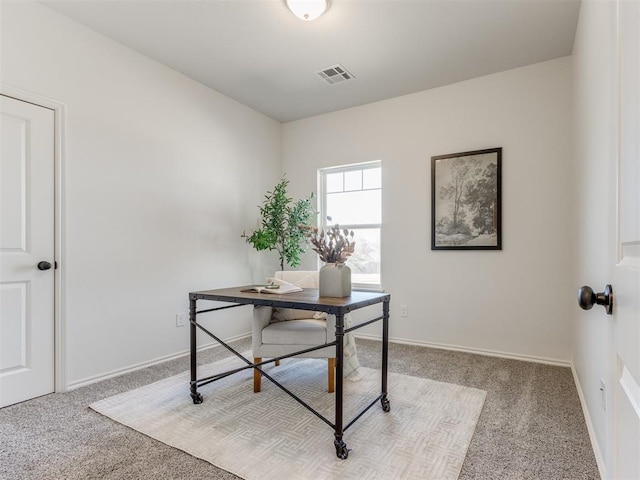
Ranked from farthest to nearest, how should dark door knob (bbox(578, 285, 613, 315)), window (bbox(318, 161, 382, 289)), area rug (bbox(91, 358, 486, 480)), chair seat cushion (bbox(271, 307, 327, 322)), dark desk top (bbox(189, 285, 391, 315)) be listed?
window (bbox(318, 161, 382, 289))
chair seat cushion (bbox(271, 307, 327, 322))
dark desk top (bbox(189, 285, 391, 315))
area rug (bbox(91, 358, 486, 480))
dark door knob (bbox(578, 285, 613, 315))

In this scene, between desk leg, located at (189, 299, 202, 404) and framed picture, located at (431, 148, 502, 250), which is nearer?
desk leg, located at (189, 299, 202, 404)

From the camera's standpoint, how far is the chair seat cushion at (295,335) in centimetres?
242

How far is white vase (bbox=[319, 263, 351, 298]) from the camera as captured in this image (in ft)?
6.98

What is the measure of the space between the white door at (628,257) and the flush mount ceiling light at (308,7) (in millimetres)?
2119

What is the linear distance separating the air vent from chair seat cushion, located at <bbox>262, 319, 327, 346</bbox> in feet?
7.84

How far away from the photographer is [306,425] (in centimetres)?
206

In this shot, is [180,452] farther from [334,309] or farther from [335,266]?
[335,266]

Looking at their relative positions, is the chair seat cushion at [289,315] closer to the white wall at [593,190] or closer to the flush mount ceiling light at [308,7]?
the white wall at [593,190]

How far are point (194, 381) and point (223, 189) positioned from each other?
7.18ft

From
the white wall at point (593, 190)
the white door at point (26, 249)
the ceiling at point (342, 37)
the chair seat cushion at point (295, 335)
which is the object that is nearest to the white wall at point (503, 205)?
the ceiling at point (342, 37)

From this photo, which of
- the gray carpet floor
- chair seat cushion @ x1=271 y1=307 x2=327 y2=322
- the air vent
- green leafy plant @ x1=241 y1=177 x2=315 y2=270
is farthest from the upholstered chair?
the air vent

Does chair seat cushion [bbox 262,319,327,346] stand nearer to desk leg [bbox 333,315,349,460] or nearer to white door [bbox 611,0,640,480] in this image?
desk leg [bbox 333,315,349,460]

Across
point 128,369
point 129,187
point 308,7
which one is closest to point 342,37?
point 308,7

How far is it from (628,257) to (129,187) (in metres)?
3.26
